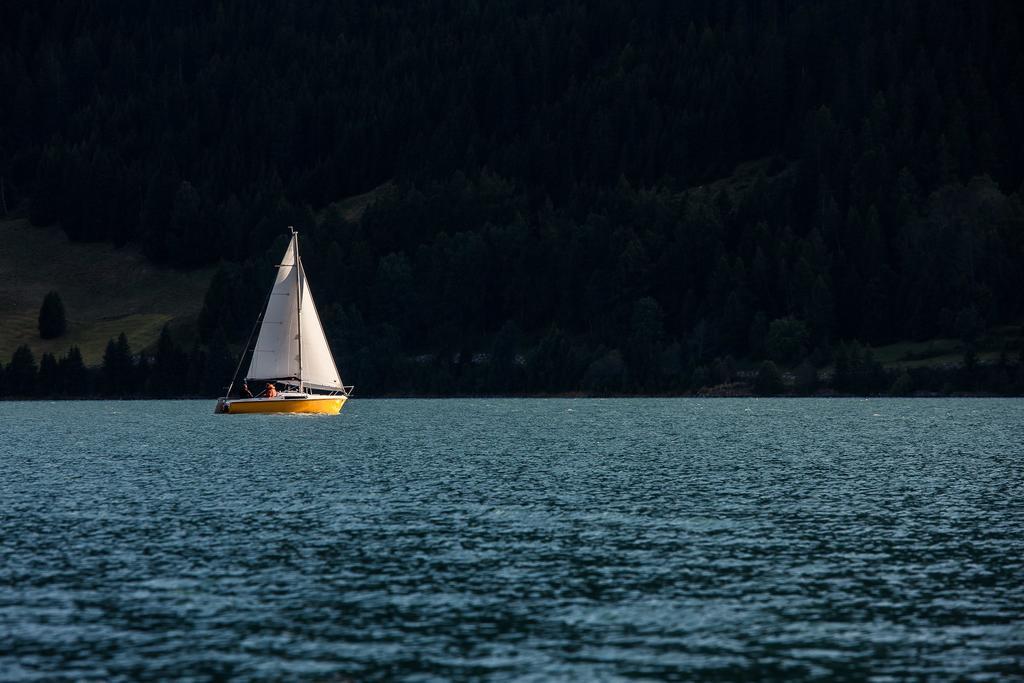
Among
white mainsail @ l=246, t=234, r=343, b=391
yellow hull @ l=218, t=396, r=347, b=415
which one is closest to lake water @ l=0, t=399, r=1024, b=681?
white mainsail @ l=246, t=234, r=343, b=391

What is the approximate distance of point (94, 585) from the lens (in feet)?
122

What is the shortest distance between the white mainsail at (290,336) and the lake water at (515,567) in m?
47.5

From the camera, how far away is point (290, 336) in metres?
135

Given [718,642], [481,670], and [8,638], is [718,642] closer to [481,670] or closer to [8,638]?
[481,670]

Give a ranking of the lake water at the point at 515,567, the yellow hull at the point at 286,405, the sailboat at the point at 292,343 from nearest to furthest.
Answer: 1. the lake water at the point at 515,567
2. the sailboat at the point at 292,343
3. the yellow hull at the point at 286,405

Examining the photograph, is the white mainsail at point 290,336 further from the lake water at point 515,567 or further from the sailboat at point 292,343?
the lake water at point 515,567

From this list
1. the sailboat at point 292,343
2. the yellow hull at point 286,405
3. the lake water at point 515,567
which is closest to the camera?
the lake water at point 515,567

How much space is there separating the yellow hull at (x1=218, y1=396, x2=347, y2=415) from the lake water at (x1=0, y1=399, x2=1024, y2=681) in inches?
2081

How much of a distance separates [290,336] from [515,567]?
97696mm

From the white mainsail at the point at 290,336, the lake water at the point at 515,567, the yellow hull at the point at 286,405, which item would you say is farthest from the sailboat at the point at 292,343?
the lake water at the point at 515,567

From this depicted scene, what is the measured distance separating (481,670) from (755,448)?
232 ft

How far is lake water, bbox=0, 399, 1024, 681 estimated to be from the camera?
28.7 meters

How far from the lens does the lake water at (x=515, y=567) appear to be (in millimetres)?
28719

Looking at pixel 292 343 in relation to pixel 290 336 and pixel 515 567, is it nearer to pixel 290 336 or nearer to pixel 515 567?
A: pixel 290 336
